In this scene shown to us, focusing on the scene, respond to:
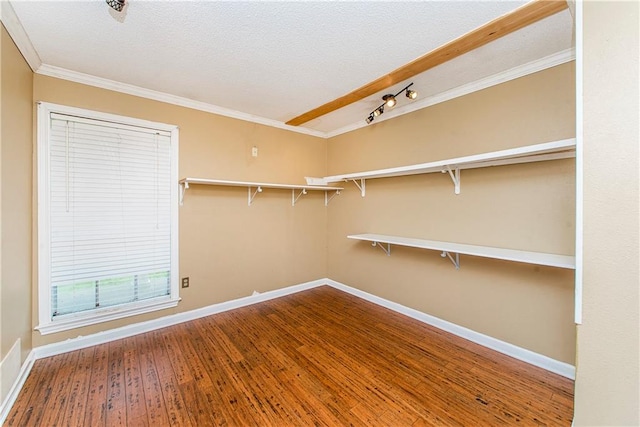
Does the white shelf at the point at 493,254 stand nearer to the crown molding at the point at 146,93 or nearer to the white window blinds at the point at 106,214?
the crown molding at the point at 146,93

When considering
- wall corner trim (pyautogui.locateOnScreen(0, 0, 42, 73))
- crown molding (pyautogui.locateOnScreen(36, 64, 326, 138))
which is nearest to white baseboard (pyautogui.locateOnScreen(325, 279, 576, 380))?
crown molding (pyautogui.locateOnScreen(36, 64, 326, 138))

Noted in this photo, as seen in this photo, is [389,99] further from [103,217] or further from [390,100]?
[103,217]

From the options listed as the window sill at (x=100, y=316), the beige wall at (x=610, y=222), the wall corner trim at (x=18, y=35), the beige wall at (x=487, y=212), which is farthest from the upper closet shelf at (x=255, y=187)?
the beige wall at (x=610, y=222)

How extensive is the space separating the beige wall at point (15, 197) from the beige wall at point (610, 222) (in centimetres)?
322

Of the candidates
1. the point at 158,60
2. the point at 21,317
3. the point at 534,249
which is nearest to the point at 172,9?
the point at 158,60

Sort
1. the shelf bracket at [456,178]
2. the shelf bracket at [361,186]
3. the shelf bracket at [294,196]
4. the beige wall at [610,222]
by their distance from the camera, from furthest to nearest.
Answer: the shelf bracket at [294,196] → the shelf bracket at [361,186] → the shelf bracket at [456,178] → the beige wall at [610,222]

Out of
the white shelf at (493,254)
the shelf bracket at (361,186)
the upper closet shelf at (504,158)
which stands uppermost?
the upper closet shelf at (504,158)

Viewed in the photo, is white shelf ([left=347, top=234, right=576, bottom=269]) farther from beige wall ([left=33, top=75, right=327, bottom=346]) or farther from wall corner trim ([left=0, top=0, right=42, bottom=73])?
wall corner trim ([left=0, top=0, right=42, bottom=73])

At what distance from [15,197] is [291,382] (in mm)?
2407

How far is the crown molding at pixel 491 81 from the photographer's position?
6.31 feet

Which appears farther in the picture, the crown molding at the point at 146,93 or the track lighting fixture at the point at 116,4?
the crown molding at the point at 146,93

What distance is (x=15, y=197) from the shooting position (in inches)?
70.7

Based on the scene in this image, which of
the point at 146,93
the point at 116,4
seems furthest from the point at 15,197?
the point at 116,4

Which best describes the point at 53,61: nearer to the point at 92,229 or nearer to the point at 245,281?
the point at 92,229
